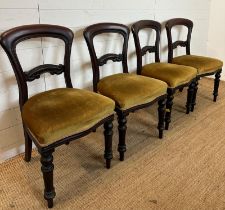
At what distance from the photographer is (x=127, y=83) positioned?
5.43 feet

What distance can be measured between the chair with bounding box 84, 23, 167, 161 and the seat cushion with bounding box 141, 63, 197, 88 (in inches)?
5.9

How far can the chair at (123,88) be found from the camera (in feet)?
5.01

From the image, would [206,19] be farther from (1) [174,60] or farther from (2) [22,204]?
(2) [22,204]

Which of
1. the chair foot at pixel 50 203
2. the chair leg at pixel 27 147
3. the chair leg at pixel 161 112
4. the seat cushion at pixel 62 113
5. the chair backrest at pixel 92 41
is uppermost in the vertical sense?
the chair backrest at pixel 92 41

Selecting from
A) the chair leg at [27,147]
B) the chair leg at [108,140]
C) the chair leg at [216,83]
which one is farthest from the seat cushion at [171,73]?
the chair leg at [27,147]

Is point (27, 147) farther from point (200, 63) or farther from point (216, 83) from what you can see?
point (216, 83)

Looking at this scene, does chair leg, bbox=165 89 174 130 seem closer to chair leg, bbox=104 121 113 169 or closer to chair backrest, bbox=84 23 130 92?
chair backrest, bbox=84 23 130 92

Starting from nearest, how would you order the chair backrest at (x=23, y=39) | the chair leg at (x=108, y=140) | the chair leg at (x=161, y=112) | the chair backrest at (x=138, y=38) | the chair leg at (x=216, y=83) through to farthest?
the chair backrest at (x=23, y=39) < the chair leg at (x=108, y=140) < the chair leg at (x=161, y=112) < the chair backrest at (x=138, y=38) < the chair leg at (x=216, y=83)

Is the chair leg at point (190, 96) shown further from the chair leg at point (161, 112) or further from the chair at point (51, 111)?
the chair at point (51, 111)

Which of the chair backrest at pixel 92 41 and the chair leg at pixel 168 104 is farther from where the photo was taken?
the chair leg at pixel 168 104

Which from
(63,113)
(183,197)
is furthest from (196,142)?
(63,113)

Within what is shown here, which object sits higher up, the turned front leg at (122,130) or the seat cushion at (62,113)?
the seat cushion at (62,113)

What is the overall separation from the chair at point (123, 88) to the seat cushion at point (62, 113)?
0.50ft

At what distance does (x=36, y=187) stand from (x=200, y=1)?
9.27ft
